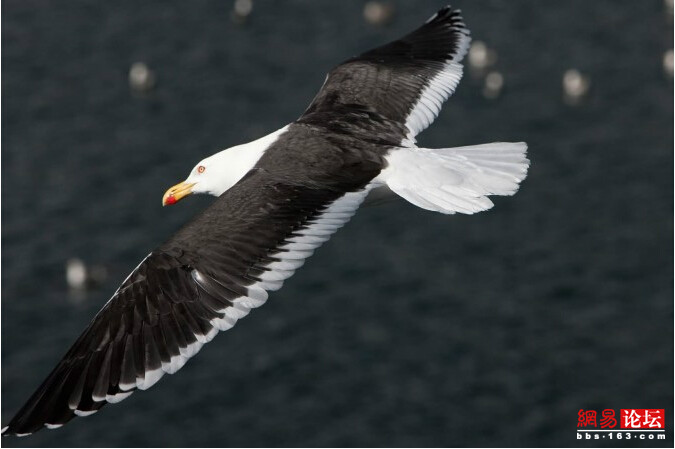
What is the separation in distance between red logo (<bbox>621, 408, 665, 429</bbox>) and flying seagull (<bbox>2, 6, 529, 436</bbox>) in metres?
13.7

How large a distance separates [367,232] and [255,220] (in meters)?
16.2

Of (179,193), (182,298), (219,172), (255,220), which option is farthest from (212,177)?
(182,298)

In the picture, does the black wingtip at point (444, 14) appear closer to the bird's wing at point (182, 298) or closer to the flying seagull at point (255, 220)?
the flying seagull at point (255, 220)

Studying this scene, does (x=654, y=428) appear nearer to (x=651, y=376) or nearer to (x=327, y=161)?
(x=651, y=376)

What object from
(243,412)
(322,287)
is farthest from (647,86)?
(243,412)

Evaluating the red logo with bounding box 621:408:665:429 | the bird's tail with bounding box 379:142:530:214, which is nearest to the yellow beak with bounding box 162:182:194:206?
the bird's tail with bounding box 379:142:530:214

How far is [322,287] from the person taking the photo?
1074 inches

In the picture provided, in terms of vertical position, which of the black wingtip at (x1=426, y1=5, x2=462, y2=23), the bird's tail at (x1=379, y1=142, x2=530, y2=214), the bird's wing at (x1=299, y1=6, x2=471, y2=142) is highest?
the black wingtip at (x1=426, y1=5, x2=462, y2=23)

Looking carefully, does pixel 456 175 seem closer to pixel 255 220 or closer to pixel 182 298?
pixel 255 220

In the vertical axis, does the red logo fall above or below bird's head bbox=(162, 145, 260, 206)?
above

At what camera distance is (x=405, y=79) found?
15125 millimetres

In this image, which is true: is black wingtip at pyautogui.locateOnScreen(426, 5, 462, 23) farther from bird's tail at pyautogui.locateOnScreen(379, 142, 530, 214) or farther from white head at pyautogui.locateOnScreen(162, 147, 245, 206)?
white head at pyautogui.locateOnScreen(162, 147, 245, 206)

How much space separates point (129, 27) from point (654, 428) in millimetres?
15775

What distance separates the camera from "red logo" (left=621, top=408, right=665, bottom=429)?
26.4 m
